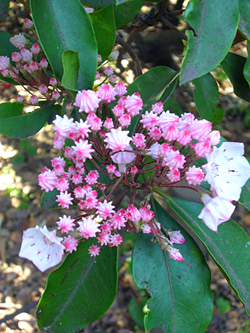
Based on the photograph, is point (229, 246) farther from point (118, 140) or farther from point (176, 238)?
point (118, 140)

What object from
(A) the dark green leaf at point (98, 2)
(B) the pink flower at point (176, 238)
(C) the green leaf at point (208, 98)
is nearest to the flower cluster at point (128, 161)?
(B) the pink flower at point (176, 238)

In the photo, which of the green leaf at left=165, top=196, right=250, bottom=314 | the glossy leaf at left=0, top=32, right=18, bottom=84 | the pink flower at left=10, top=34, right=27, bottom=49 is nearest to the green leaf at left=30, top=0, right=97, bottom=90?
the pink flower at left=10, top=34, right=27, bottom=49

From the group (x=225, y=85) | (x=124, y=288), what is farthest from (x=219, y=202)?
(x=225, y=85)

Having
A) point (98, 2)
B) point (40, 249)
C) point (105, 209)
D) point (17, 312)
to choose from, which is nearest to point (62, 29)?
point (98, 2)

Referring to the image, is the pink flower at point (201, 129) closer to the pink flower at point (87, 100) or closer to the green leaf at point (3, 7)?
the pink flower at point (87, 100)

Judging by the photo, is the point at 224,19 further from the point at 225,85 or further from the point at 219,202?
the point at 225,85
